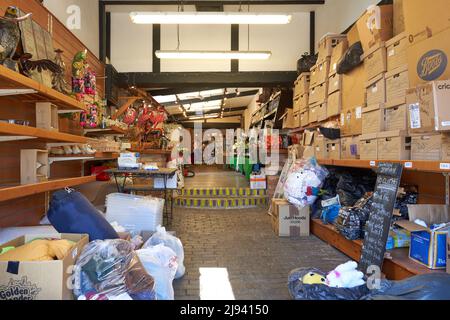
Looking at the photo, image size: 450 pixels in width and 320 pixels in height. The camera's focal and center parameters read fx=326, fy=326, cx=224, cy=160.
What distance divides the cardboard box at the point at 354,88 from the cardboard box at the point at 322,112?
594mm

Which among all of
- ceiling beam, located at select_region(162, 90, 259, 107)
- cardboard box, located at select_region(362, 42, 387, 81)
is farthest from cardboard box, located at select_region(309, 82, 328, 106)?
ceiling beam, located at select_region(162, 90, 259, 107)

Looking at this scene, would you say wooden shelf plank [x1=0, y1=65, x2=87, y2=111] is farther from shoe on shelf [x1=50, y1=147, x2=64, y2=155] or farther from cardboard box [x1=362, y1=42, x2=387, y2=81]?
cardboard box [x1=362, y1=42, x2=387, y2=81]

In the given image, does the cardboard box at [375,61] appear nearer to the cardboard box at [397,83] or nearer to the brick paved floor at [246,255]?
the cardboard box at [397,83]

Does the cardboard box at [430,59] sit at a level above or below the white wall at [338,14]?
below

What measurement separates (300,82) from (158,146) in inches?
179

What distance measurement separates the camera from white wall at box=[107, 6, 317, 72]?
22.5ft

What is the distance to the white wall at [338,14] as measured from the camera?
5057 mm

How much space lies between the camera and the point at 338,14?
5777mm

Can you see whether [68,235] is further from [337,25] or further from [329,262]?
[337,25]

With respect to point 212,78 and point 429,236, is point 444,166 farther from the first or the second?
point 212,78

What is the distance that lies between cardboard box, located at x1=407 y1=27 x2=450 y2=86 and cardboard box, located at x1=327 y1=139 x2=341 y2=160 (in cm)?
175

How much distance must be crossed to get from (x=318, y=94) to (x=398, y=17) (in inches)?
77.2

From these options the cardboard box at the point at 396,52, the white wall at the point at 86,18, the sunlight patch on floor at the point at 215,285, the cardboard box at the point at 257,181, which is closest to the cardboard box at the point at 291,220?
the sunlight patch on floor at the point at 215,285
